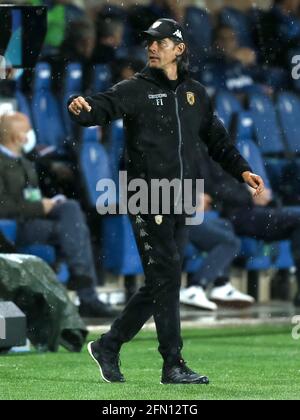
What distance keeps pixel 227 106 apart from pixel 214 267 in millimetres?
2377

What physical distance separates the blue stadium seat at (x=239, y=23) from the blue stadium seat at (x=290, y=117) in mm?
1482

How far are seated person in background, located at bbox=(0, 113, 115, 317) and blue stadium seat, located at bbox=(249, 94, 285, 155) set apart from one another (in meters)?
3.08

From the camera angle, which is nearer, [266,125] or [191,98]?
[191,98]

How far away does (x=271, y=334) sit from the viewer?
12.5 meters

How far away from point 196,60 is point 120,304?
3526mm

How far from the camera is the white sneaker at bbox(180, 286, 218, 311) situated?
1403cm

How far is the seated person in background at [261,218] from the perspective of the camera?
1475cm

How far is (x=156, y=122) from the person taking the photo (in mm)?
8656

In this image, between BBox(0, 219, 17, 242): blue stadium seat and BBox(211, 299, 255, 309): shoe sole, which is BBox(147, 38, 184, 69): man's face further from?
BBox(211, 299, 255, 309): shoe sole

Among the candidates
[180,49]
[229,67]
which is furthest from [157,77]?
[229,67]

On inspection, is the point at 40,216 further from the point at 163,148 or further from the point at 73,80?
the point at 163,148

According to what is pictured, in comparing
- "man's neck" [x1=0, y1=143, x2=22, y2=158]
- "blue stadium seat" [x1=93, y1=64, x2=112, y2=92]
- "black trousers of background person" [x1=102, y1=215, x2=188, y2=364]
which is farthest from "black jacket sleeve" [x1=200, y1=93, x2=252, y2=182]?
"blue stadium seat" [x1=93, y1=64, x2=112, y2=92]

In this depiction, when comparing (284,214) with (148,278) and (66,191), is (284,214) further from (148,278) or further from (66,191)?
(148,278)

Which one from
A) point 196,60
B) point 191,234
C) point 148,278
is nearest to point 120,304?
point 191,234
